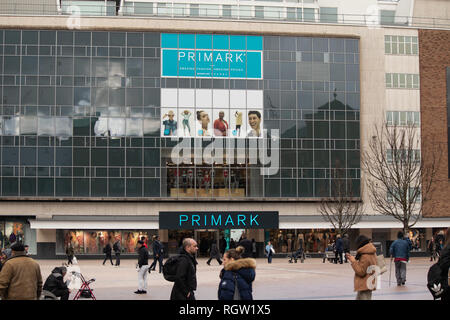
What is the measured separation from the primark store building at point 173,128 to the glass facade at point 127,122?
103mm

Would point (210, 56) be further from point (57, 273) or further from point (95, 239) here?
point (57, 273)

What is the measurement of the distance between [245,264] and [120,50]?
159 feet

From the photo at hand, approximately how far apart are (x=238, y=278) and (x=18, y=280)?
338 cm

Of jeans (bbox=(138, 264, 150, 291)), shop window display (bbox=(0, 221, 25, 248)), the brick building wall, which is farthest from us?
the brick building wall

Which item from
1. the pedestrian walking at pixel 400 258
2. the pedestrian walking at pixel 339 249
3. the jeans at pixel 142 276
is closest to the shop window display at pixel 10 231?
the pedestrian walking at pixel 339 249

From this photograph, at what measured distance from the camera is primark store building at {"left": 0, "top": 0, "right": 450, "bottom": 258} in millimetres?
54938

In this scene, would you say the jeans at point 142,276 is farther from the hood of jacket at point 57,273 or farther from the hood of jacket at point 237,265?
the hood of jacket at point 237,265

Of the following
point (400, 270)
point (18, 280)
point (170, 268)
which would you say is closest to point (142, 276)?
point (400, 270)

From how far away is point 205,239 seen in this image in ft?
181

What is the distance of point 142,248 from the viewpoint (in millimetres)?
23047

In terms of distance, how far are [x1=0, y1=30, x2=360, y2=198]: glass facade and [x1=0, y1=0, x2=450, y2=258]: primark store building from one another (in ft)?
0.34

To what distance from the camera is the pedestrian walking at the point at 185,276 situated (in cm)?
1035

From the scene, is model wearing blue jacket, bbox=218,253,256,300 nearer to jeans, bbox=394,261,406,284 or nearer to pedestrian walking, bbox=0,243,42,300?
pedestrian walking, bbox=0,243,42,300

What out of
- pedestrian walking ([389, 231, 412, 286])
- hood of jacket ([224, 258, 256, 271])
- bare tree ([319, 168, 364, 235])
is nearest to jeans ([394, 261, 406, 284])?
pedestrian walking ([389, 231, 412, 286])
